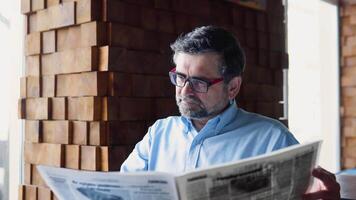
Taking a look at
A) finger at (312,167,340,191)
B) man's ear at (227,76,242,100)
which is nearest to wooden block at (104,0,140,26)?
man's ear at (227,76,242,100)

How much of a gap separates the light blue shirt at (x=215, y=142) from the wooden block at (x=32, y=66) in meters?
0.78

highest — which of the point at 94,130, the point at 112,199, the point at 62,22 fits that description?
the point at 62,22

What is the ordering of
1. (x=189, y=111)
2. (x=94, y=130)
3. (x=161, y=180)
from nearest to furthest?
1. (x=161, y=180)
2. (x=189, y=111)
3. (x=94, y=130)

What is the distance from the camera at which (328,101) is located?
14.0ft

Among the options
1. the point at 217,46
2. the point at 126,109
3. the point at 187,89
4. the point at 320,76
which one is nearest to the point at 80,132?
the point at 126,109

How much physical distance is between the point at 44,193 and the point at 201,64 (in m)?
1.07

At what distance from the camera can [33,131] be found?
2.08 meters

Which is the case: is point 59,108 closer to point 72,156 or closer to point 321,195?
point 72,156

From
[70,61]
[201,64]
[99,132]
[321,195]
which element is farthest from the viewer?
[70,61]

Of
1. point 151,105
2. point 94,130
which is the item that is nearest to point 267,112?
point 151,105

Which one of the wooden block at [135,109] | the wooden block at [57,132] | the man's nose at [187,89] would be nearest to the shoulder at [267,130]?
the man's nose at [187,89]

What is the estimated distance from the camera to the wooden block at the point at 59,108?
6.47 ft

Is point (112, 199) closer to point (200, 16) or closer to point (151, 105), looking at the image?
point (151, 105)

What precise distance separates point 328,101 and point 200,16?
7.71ft
